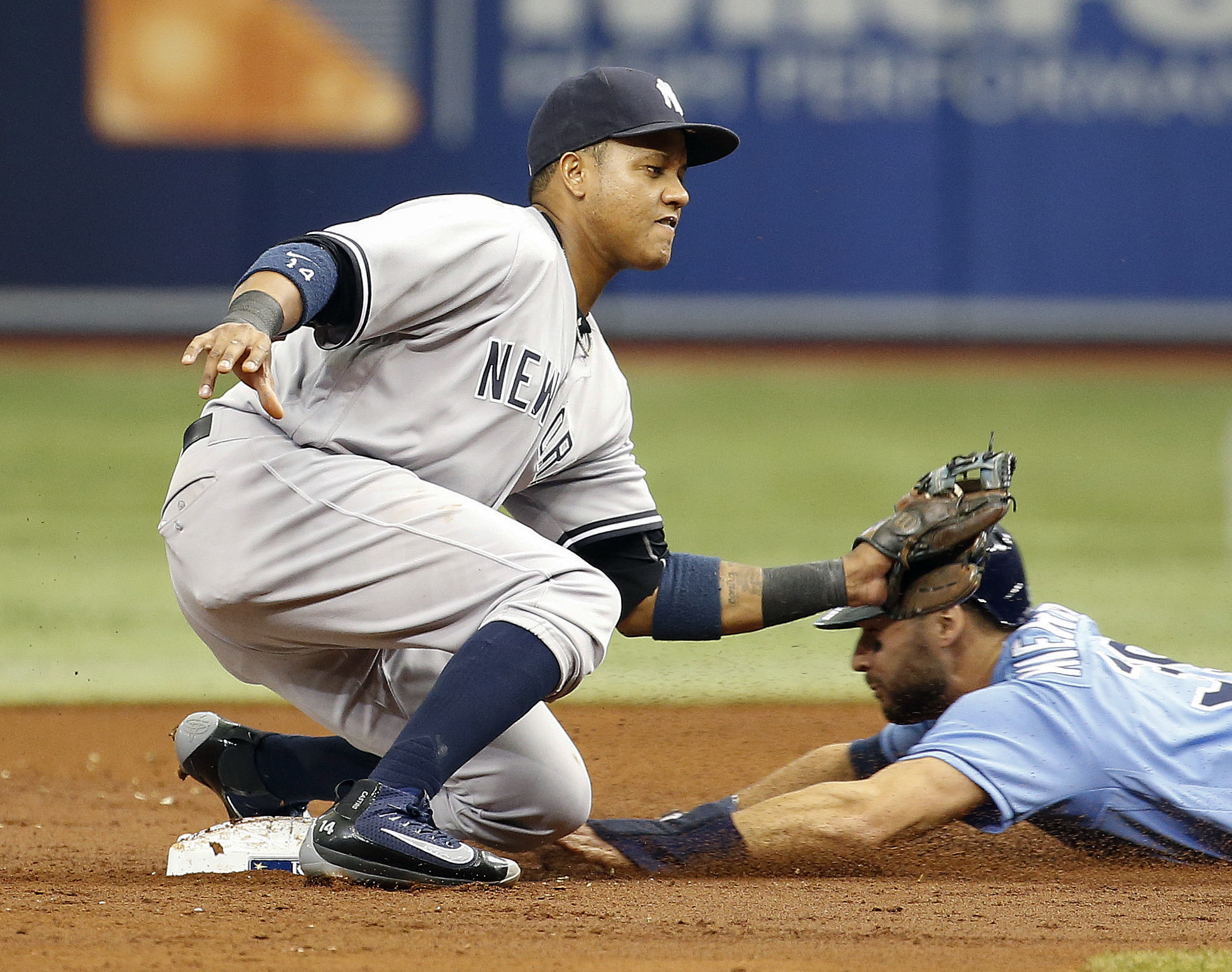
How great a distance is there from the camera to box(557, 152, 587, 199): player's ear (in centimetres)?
301

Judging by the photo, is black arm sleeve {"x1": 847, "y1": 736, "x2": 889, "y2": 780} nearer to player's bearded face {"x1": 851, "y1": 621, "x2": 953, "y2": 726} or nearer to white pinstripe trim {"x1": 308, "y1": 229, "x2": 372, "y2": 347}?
player's bearded face {"x1": 851, "y1": 621, "x2": 953, "y2": 726}

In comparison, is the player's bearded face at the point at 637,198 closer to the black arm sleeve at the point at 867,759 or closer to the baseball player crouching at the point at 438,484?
the baseball player crouching at the point at 438,484

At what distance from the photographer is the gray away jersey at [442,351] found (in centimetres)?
271

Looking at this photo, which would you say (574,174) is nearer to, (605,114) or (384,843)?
(605,114)

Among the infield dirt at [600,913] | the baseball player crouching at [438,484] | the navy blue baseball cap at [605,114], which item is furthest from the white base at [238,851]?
the navy blue baseball cap at [605,114]

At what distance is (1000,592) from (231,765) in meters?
1.60

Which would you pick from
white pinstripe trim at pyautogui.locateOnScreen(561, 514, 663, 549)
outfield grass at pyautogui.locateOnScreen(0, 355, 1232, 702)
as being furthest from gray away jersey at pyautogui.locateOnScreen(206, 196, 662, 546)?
outfield grass at pyautogui.locateOnScreen(0, 355, 1232, 702)

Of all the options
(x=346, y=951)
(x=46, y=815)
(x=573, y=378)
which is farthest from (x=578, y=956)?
(x=46, y=815)

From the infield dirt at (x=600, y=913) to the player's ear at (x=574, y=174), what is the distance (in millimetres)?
1251

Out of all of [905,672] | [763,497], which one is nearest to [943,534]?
[905,672]

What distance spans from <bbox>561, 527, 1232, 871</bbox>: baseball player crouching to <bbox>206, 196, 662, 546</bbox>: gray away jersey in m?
0.77

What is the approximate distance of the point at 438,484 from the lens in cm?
287

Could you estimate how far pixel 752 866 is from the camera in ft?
9.61

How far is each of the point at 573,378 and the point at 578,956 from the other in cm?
127
